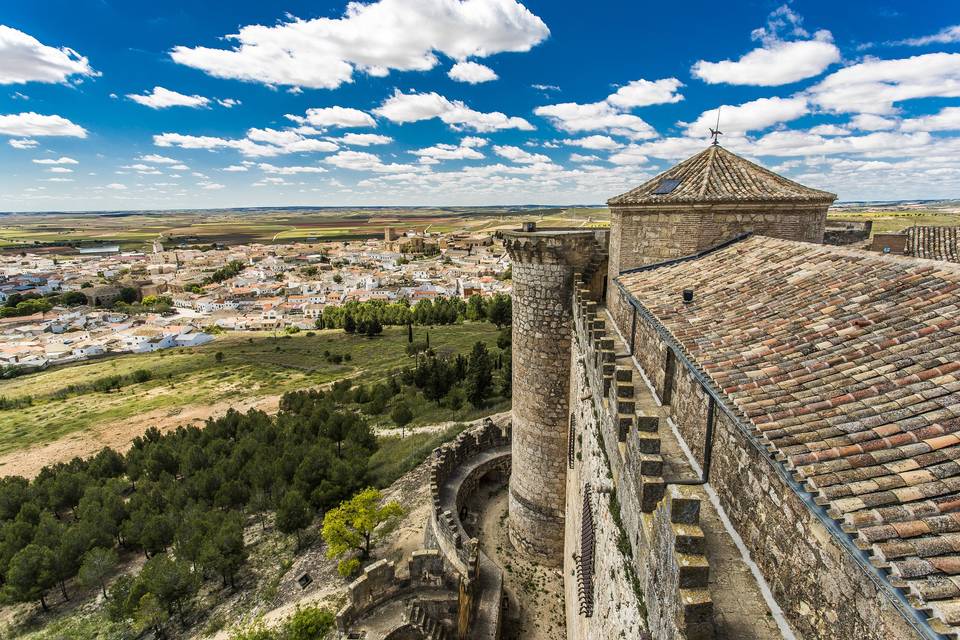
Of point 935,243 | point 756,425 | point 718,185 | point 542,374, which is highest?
point 718,185

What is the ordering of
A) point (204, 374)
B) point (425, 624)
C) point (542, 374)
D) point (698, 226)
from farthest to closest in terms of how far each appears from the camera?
point (204, 374) → point (425, 624) → point (542, 374) → point (698, 226)

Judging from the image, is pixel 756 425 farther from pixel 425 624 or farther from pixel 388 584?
pixel 388 584

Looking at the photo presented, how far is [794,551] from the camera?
364 cm

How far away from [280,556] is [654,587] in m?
19.8

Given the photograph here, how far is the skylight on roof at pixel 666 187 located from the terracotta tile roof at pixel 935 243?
709 cm

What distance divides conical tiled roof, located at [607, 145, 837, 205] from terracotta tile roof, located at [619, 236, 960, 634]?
3041 mm

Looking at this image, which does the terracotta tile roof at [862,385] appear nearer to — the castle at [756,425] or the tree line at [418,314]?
the castle at [756,425]

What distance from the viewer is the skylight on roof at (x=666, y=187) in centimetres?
1090

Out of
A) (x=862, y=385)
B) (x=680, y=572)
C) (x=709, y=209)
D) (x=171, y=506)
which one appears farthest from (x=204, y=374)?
(x=862, y=385)

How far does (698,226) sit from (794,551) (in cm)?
804

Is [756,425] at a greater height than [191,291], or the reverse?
[756,425]

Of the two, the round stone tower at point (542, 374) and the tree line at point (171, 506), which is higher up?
the round stone tower at point (542, 374)

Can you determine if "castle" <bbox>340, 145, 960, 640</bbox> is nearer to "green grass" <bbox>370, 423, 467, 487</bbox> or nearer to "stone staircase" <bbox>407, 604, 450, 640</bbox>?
"stone staircase" <bbox>407, 604, 450, 640</bbox>

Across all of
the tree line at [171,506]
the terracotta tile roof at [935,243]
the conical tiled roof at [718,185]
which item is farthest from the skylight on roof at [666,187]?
the tree line at [171,506]
